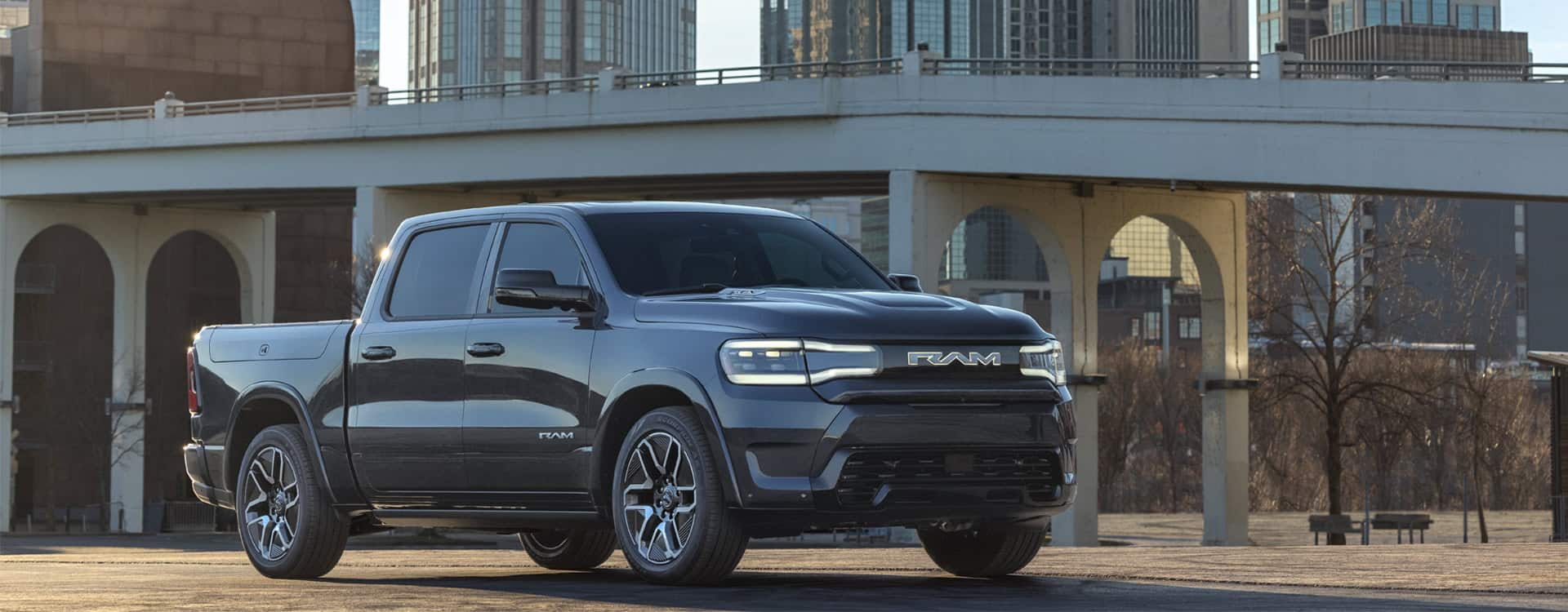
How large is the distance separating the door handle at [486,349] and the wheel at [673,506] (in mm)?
952

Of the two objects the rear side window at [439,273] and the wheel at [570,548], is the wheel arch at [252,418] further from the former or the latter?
the wheel at [570,548]

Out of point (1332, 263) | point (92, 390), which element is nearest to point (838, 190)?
point (1332, 263)

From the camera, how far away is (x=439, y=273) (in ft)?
38.7

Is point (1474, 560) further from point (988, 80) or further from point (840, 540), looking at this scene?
point (840, 540)

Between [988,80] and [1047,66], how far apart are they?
60.8 inches

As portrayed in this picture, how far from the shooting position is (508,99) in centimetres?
5688

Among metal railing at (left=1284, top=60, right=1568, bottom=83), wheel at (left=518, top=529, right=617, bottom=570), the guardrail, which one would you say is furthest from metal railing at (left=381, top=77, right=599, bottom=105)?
wheel at (left=518, top=529, right=617, bottom=570)

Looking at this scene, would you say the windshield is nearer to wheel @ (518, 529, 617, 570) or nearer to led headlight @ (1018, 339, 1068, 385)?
led headlight @ (1018, 339, 1068, 385)

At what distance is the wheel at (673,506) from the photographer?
395 inches

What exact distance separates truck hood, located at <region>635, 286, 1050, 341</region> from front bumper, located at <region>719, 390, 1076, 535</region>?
31 cm

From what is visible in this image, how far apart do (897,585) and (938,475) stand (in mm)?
990

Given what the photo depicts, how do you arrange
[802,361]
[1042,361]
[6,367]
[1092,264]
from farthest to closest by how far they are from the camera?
[6,367], [1092,264], [1042,361], [802,361]

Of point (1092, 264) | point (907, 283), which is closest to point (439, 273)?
point (907, 283)

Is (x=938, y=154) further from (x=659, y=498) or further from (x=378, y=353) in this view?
(x=659, y=498)
